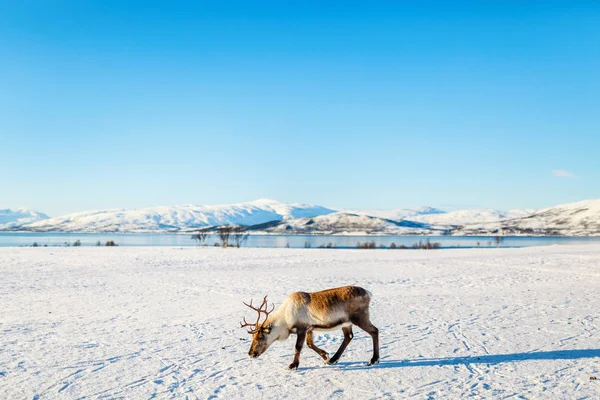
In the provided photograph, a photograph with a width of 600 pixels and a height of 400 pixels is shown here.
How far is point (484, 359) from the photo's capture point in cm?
925

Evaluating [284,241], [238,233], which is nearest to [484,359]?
[238,233]

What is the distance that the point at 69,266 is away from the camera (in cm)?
2964

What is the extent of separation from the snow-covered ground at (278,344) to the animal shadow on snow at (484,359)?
3 centimetres

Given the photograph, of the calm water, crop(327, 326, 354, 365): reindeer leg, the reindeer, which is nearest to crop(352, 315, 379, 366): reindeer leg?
the reindeer

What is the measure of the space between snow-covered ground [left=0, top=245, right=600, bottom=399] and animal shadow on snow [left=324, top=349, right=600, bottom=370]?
0.03 metres

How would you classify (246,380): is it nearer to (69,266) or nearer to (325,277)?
(325,277)

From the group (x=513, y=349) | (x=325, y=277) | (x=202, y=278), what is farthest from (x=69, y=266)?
(x=513, y=349)

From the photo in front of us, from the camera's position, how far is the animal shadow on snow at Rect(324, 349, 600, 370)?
29.4 feet

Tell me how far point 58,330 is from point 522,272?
23430 millimetres

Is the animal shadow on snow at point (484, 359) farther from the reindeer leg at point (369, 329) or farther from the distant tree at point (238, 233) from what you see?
the distant tree at point (238, 233)

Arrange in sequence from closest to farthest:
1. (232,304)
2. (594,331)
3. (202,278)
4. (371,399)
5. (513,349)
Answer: (371,399) → (513,349) → (594,331) → (232,304) → (202,278)

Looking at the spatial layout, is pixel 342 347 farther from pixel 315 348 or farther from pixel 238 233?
pixel 238 233

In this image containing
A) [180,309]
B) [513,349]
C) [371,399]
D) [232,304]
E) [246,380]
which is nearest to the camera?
[371,399]

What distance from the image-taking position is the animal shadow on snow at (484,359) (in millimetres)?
8959
